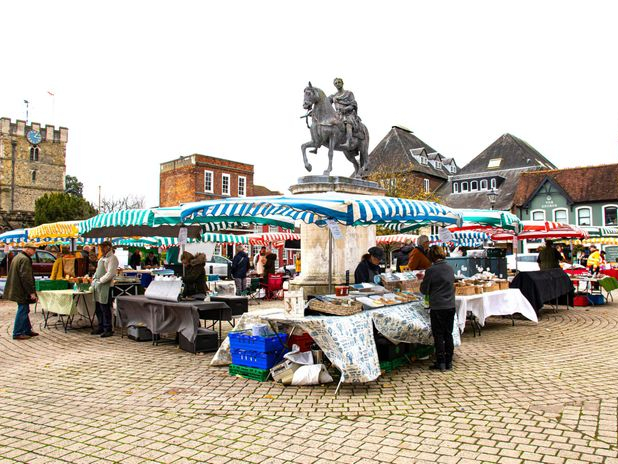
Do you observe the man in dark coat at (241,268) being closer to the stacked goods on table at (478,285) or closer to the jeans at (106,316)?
the jeans at (106,316)

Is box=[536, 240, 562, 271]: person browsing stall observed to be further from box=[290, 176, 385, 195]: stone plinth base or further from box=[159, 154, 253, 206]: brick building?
box=[159, 154, 253, 206]: brick building

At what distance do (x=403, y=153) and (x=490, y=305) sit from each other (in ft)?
156

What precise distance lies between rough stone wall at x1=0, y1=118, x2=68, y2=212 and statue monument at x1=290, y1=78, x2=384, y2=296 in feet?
196

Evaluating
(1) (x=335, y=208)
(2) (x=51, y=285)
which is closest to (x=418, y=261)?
(1) (x=335, y=208)

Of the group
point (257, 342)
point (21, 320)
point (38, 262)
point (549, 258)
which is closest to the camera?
point (257, 342)

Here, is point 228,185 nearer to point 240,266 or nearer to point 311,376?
point 240,266

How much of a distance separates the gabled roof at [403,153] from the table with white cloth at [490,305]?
43485mm

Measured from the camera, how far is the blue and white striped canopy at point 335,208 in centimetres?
721

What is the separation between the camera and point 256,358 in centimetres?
659

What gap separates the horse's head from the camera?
1222 cm

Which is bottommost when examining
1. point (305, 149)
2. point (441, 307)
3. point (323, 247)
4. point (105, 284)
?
point (441, 307)

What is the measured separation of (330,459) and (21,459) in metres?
2.47

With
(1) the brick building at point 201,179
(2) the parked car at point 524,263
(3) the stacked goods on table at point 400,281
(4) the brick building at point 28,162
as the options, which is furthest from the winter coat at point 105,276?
(4) the brick building at point 28,162

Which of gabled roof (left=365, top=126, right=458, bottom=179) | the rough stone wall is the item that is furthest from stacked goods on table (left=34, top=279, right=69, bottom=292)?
the rough stone wall
